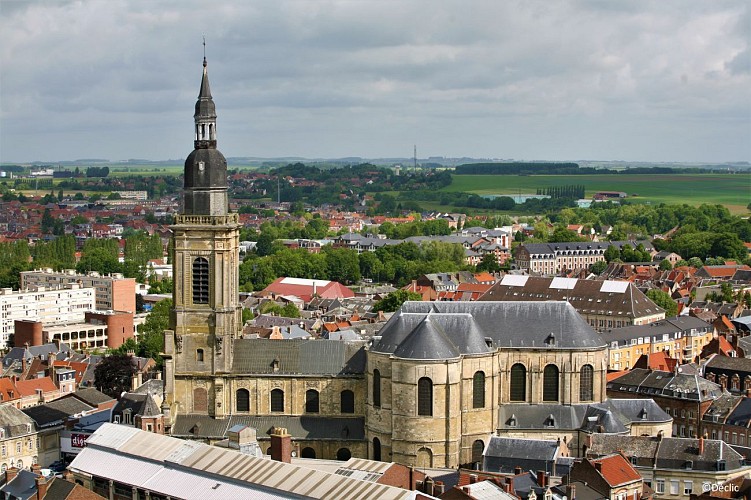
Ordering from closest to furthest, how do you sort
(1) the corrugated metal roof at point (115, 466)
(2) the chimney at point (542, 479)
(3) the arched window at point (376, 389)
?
(2) the chimney at point (542, 479) → (1) the corrugated metal roof at point (115, 466) → (3) the arched window at point (376, 389)

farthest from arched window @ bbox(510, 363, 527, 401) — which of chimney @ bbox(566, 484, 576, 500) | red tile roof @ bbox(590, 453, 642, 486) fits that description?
chimney @ bbox(566, 484, 576, 500)

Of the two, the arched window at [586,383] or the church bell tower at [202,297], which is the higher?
the church bell tower at [202,297]

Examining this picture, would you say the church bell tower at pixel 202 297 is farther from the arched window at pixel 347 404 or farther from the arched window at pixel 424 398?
the arched window at pixel 424 398

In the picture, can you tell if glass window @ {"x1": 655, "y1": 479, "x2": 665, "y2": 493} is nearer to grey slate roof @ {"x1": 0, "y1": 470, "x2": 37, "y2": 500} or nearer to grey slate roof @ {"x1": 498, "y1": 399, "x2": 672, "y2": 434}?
grey slate roof @ {"x1": 498, "y1": 399, "x2": 672, "y2": 434}

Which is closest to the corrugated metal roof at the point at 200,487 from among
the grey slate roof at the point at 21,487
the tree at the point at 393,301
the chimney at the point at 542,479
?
the grey slate roof at the point at 21,487

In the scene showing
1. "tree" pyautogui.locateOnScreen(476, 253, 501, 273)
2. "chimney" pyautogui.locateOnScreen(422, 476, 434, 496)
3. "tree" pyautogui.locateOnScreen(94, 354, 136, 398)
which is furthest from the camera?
"tree" pyautogui.locateOnScreen(476, 253, 501, 273)

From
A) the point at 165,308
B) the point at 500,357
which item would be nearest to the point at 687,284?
the point at 165,308
